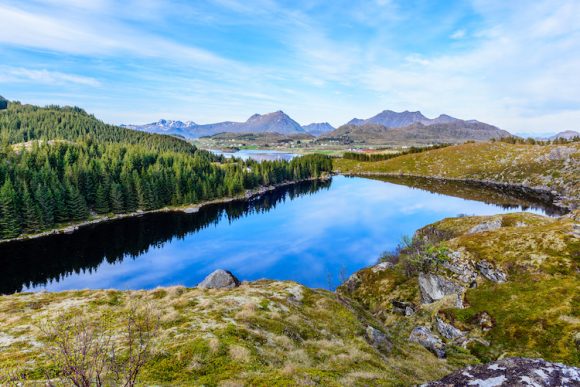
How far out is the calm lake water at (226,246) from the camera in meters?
80.9

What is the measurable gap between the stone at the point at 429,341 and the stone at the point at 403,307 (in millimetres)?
17383

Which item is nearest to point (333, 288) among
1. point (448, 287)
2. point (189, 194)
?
point (448, 287)

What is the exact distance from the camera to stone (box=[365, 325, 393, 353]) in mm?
26891

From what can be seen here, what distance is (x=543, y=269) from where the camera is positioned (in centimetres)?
4312

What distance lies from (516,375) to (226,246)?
98169 millimetres

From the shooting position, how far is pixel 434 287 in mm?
54625

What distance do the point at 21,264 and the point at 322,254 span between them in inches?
3485

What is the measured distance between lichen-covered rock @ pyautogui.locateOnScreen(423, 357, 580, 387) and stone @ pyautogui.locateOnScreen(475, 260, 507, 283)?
4035 cm

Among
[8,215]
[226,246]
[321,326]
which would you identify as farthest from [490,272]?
[8,215]

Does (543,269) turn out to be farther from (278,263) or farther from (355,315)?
(278,263)

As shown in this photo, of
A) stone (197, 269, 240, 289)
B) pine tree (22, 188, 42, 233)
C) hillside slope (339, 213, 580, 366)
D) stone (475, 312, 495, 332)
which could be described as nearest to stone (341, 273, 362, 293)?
hillside slope (339, 213, 580, 366)

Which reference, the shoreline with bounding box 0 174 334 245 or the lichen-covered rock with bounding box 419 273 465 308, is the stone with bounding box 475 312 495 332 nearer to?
the lichen-covered rock with bounding box 419 273 465 308

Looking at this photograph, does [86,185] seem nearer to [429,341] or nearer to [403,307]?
[403,307]

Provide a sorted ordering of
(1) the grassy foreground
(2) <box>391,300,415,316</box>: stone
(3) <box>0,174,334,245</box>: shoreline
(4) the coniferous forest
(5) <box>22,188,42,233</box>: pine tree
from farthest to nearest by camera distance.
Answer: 1. (4) the coniferous forest
2. (5) <box>22,188,42,233</box>: pine tree
3. (3) <box>0,174,334,245</box>: shoreline
4. (2) <box>391,300,415,316</box>: stone
5. (1) the grassy foreground
